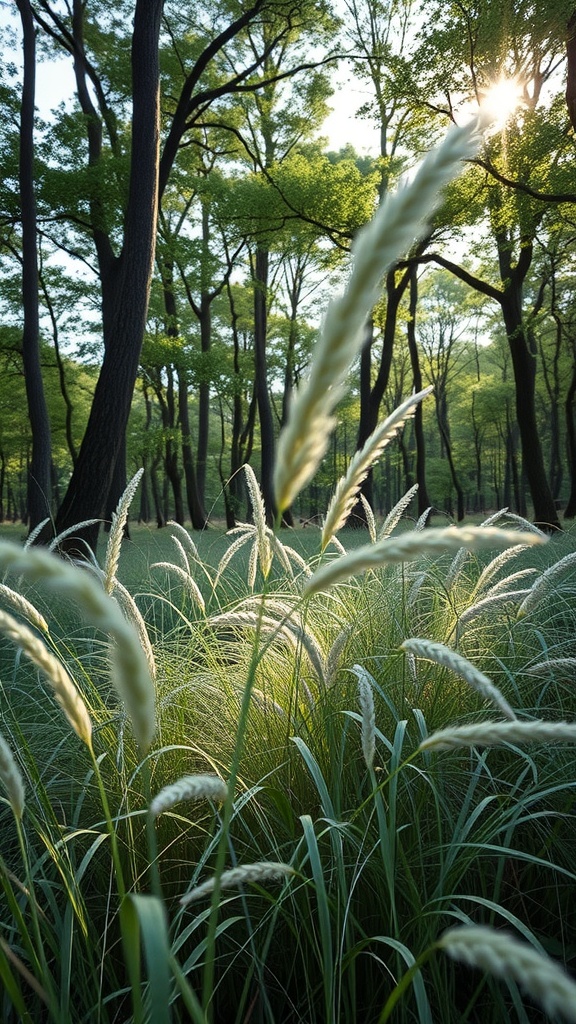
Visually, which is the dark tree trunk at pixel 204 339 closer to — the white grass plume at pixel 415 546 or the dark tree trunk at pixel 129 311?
the dark tree trunk at pixel 129 311

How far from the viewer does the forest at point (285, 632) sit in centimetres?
69

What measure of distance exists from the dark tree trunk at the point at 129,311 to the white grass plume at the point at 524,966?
6631 millimetres

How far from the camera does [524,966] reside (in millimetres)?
417

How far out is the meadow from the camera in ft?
1.85

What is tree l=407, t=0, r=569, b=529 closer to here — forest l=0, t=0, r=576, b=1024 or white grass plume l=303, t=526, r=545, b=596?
forest l=0, t=0, r=576, b=1024

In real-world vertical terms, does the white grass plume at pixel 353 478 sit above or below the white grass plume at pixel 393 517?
above

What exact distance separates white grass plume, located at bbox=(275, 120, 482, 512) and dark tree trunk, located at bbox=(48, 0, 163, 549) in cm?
650

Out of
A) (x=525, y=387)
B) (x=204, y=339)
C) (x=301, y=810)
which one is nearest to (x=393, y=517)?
(x=301, y=810)

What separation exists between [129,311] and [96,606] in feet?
22.8

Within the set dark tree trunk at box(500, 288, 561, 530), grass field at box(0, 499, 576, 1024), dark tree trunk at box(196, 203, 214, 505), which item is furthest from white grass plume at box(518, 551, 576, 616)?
dark tree trunk at box(196, 203, 214, 505)

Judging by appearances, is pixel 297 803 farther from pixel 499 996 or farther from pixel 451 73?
pixel 451 73

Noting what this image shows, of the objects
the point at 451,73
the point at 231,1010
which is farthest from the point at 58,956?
the point at 451,73

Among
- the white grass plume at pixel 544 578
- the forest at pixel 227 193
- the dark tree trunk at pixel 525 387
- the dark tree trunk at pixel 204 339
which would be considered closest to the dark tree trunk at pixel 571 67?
the forest at pixel 227 193

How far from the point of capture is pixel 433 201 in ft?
1.65
